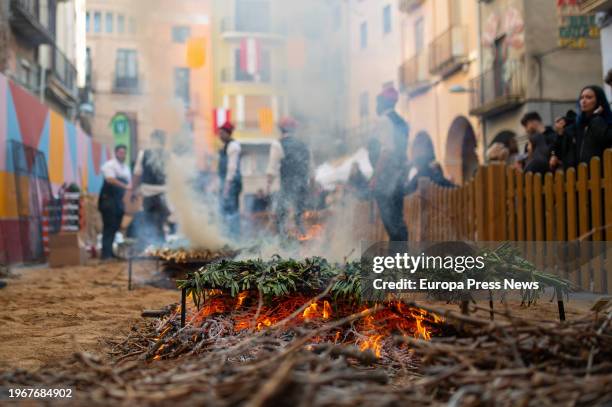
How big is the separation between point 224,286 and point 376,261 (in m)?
0.90

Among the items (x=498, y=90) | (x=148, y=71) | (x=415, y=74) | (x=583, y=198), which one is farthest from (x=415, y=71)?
(x=583, y=198)

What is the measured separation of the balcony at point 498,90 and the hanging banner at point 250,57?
44.1 ft

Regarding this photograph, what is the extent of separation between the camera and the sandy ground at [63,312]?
12.4 feet

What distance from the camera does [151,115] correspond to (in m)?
16.4

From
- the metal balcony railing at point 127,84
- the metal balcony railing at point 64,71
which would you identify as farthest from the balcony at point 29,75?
the metal balcony railing at point 127,84

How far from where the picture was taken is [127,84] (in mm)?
30594

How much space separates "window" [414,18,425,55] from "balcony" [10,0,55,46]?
13504mm

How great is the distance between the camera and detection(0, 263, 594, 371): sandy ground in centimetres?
375

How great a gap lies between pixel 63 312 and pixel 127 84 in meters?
26.9

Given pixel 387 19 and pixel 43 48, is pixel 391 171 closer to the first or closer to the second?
pixel 43 48

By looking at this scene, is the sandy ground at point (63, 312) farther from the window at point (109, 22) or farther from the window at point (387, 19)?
the window at point (387, 19)

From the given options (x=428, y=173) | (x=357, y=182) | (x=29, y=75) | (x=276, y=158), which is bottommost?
(x=357, y=182)

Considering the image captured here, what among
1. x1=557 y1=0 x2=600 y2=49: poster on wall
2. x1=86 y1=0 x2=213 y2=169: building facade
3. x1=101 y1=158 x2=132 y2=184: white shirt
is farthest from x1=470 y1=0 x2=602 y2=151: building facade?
x1=101 y1=158 x2=132 y2=184: white shirt

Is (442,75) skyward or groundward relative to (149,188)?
skyward
